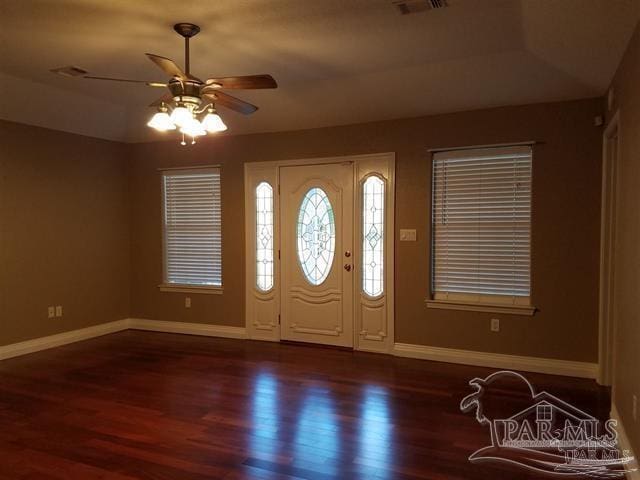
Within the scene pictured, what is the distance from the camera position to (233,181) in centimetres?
556

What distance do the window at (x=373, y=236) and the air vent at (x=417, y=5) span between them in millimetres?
2132

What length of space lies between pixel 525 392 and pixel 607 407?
0.58 metres

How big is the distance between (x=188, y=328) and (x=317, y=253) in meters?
2.01

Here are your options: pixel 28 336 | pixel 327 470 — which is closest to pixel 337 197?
pixel 327 470

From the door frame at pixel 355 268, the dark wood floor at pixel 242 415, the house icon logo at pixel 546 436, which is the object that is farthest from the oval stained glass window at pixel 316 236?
the house icon logo at pixel 546 436

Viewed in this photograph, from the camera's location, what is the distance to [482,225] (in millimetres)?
4500

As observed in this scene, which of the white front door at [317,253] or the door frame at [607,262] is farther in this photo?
the white front door at [317,253]

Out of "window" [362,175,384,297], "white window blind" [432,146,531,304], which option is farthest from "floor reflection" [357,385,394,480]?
"white window blind" [432,146,531,304]

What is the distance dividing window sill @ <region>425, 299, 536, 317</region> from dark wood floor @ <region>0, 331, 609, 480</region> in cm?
58

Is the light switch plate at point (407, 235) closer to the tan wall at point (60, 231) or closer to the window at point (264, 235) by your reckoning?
the window at point (264, 235)

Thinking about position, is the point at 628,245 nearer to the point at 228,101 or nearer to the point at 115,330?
the point at 228,101

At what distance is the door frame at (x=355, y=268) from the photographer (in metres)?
4.86

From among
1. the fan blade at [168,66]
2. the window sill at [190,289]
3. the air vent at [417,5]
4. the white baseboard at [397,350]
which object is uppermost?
the air vent at [417,5]

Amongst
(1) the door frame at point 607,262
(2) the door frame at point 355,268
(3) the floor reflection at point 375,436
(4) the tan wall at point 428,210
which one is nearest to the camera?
(3) the floor reflection at point 375,436
